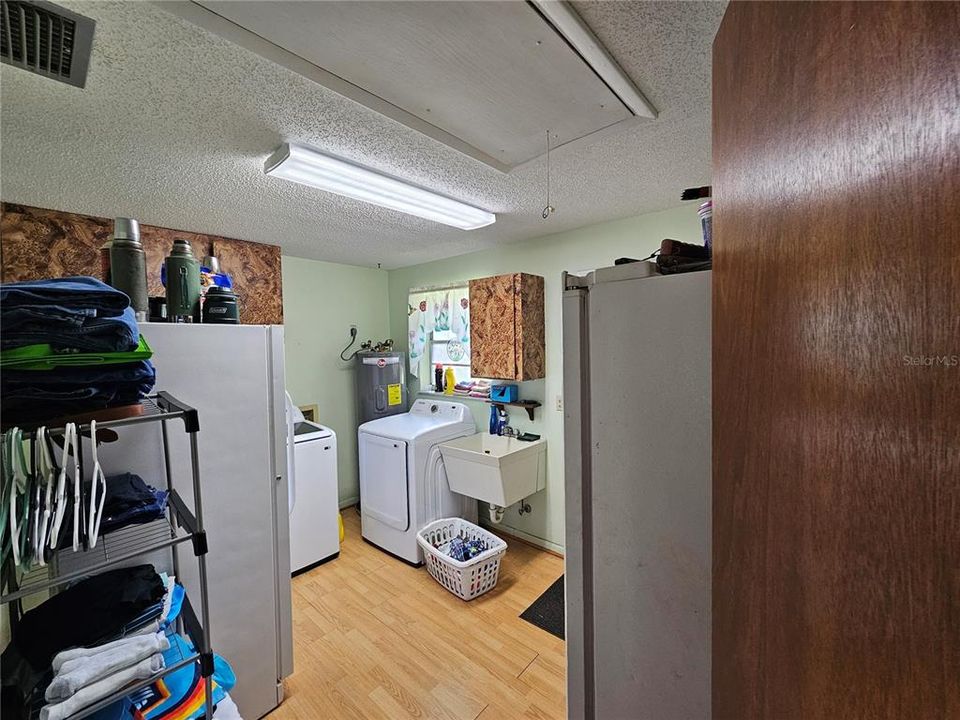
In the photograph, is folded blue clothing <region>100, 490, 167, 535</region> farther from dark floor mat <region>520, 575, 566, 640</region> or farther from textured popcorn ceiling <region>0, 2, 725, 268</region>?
dark floor mat <region>520, 575, 566, 640</region>

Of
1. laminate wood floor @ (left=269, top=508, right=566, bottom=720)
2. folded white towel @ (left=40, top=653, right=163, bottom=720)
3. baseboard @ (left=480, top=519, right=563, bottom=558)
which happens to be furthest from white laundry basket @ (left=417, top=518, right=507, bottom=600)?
folded white towel @ (left=40, top=653, right=163, bottom=720)

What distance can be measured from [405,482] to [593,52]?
2.73 meters

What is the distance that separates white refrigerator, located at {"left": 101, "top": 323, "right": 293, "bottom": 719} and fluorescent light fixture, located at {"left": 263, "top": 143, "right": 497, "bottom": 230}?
0.69 metres

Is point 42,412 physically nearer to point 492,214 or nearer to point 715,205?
point 715,205

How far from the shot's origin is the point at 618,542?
102 centimetres

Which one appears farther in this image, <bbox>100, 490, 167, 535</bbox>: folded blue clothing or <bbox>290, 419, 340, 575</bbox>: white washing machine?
<bbox>290, 419, 340, 575</bbox>: white washing machine

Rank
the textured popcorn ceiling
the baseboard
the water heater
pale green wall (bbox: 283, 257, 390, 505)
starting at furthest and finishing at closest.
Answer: the water heater < pale green wall (bbox: 283, 257, 390, 505) < the baseboard < the textured popcorn ceiling

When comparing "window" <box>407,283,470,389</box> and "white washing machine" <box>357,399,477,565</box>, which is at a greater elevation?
"window" <box>407,283,470,389</box>

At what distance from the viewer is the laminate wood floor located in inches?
68.3

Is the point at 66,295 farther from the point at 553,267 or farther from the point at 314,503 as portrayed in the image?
the point at 553,267

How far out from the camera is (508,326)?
9.45 ft

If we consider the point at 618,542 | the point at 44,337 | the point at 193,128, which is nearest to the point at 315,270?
the point at 193,128

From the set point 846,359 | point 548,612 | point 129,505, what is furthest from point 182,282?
point 548,612

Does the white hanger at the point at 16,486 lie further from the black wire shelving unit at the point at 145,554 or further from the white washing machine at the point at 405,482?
the white washing machine at the point at 405,482
